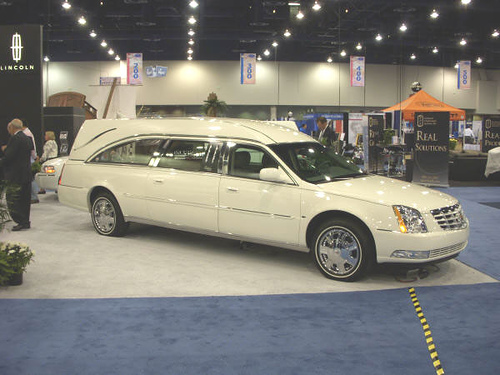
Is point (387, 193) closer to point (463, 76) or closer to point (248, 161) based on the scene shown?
point (248, 161)

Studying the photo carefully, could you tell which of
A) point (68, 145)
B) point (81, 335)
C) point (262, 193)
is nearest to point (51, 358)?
point (81, 335)

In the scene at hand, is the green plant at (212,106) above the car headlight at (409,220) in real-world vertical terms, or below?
above

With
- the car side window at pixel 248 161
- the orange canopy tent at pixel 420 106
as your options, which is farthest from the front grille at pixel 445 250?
the orange canopy tent at pixel 420 106

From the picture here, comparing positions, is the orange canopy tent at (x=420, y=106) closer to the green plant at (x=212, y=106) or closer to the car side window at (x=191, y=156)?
the green plant at (x=212, y=106)

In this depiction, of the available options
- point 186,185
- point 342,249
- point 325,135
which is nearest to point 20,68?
point 325,135

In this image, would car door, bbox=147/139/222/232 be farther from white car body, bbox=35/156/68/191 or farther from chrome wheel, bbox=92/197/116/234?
white car body, bbox=35/156/68/191

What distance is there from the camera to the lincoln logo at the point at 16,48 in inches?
460

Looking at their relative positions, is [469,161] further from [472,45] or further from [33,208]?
[472,45]

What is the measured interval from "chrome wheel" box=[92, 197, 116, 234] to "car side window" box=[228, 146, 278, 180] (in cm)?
221

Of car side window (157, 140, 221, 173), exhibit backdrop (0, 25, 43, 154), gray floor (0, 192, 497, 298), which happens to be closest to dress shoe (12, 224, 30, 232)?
gray floor (0, 192, 497, 298)

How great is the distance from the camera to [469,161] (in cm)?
1559

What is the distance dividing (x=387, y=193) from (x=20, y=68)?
933cm

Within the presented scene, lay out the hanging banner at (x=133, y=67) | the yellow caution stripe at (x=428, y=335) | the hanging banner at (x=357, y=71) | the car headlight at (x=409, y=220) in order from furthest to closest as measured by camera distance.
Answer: the hanging banner at (x=357, y=71) < the hanging banner at (x=133, y=67) < the car headlight at (x=409, y=220) < the yellow caution stripe at (x=428, y=335)

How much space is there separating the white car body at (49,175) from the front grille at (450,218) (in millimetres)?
8225
